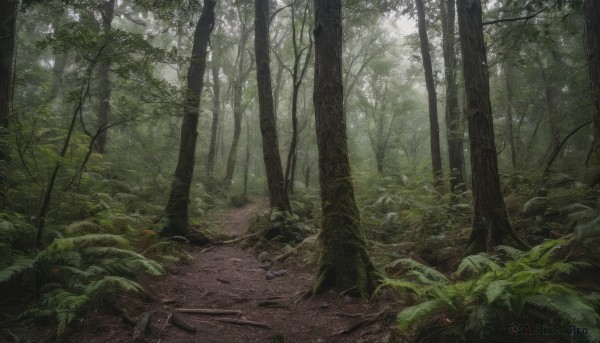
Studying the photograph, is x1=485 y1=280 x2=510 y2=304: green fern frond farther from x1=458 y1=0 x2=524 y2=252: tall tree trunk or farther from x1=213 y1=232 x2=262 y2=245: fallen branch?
x1=213 y1=232 x2=262 y2=245: fallen branch

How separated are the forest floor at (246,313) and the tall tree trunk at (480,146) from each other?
2616 mm

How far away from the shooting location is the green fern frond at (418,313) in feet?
9.05

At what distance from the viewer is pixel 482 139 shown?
18.8ft

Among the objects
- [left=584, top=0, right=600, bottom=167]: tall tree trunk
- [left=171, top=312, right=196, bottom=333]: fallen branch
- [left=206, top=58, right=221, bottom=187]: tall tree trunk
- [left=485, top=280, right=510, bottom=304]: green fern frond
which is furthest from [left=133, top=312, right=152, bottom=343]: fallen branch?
[left=206, top=58, right=221, bottom=187]: tall tree trunk

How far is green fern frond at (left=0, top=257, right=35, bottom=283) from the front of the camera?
9.94 ft

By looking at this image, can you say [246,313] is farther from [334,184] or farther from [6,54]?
[6,54]

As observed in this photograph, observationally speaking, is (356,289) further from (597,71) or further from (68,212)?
(597,71)

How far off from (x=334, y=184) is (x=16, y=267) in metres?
4.12

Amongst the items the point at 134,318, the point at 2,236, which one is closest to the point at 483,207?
the point at 134,318

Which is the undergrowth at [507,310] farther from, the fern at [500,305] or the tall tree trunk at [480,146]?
the tall tree trunk at [480,146]

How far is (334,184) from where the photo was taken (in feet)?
17.6

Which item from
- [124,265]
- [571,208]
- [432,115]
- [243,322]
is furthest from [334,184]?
[432,115]

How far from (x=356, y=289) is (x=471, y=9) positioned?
5.71 metres

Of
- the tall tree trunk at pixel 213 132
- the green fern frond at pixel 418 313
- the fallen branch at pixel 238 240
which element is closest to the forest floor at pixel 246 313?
the green fern frond at pixel 418 313
